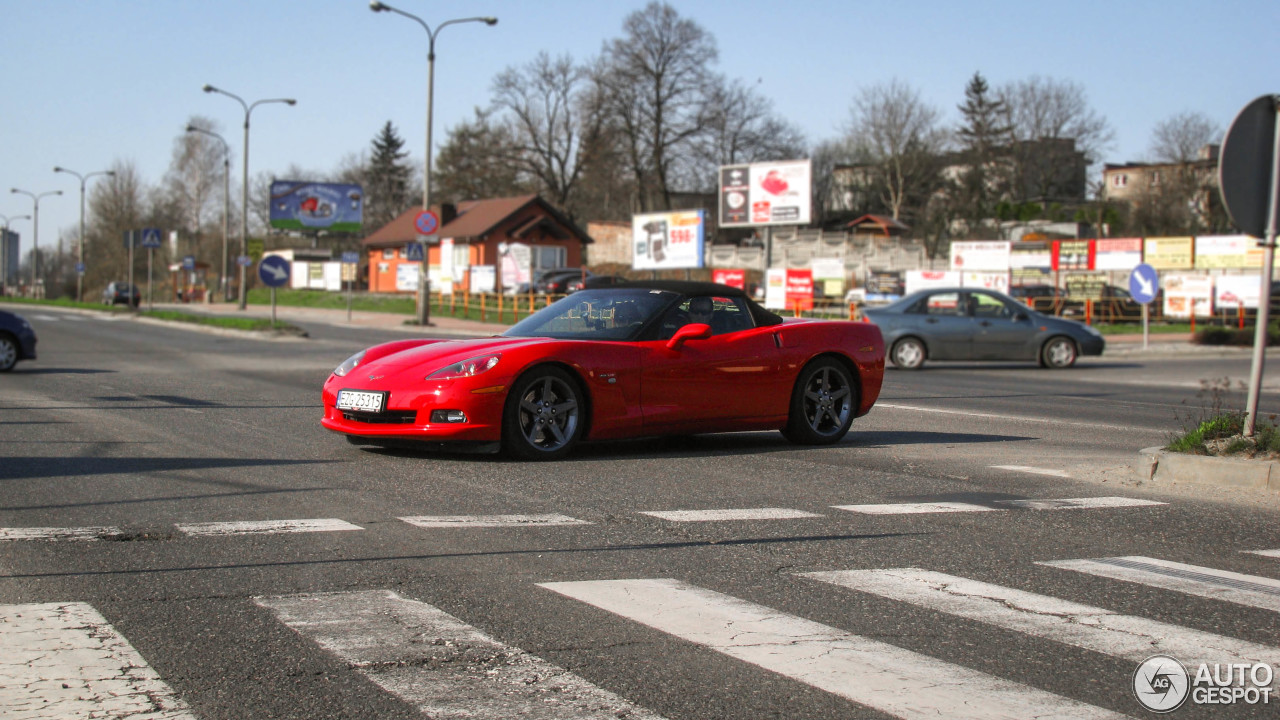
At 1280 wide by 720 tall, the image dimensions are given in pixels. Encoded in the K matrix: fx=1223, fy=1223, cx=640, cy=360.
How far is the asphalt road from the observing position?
142 inches

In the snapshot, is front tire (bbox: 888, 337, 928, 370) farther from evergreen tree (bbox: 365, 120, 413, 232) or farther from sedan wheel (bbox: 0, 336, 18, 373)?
evergreen tree (bbox: 365, 120, 413, 232)

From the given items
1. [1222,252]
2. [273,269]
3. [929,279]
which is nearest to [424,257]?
[273,269]

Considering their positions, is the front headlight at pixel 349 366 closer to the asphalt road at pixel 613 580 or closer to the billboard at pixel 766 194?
the asphalt road at pixel 613 580

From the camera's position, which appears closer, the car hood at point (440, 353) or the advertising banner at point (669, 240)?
the car hood at point (440, 353)

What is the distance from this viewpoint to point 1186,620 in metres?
4.55

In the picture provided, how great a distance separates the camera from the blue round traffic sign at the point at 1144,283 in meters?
26.7

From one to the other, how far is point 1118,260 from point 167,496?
43275 mm

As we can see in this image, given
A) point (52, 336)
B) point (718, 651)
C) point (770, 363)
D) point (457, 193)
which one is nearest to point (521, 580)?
point (718, 651)

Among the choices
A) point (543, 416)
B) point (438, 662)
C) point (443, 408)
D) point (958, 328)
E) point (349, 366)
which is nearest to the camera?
point (438, 662)

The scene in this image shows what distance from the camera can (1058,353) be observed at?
23109mm

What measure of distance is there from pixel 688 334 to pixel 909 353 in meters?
13.8

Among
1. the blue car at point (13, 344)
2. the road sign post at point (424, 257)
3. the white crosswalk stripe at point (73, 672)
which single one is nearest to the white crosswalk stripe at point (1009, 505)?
the white crosswalk stripe at point (73, 672)

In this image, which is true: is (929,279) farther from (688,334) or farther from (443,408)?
(443,408)

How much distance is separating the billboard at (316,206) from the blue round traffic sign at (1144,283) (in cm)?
4960
